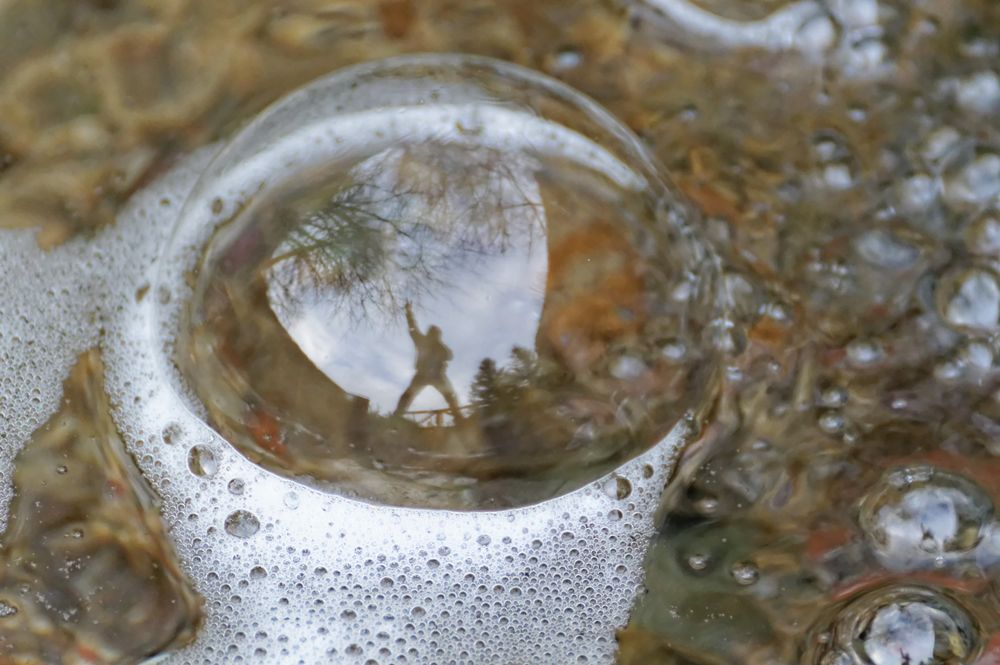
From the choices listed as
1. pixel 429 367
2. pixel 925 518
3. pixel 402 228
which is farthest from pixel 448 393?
pixel 925 518

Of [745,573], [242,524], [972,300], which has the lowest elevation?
[242,524]

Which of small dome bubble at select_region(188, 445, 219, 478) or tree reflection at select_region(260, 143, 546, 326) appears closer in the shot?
tree reflection at select_region(260, 143, 546, 326)

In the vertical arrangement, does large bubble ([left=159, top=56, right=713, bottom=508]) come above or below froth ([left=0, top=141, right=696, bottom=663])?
above

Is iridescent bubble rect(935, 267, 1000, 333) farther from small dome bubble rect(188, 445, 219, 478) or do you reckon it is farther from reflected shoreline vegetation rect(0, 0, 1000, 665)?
small dome bubble rect(188, 445, 219, 478)

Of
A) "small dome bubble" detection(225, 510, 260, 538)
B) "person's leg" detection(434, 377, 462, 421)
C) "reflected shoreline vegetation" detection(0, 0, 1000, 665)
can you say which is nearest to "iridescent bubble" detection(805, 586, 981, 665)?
"reflected shoreline vegetation" detection(0, 0, 1000, 665)

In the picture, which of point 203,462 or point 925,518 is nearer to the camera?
point 925,518

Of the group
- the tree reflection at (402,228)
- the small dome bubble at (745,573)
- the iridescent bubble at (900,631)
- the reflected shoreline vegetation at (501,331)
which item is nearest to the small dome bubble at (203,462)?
the reflected shoreline vegetation at (501,331)

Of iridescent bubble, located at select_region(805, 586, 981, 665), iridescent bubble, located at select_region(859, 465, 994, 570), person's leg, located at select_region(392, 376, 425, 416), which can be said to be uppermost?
iridescent bubble, located at select_region(859, 465, 994, 570)

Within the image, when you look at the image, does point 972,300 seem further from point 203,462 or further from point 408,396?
point 203,462
